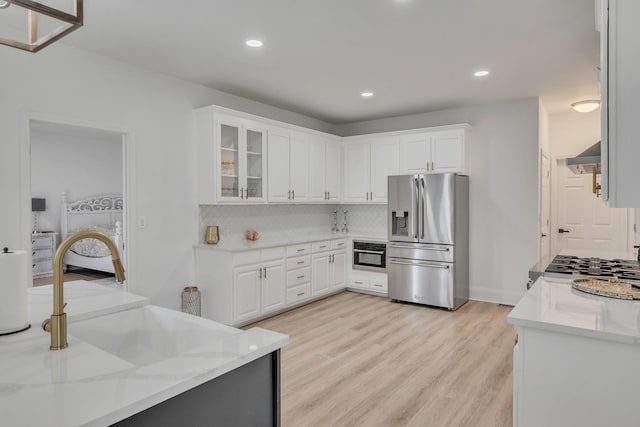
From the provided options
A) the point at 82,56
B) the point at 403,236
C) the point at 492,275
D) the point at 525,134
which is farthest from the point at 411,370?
the point at 82,56

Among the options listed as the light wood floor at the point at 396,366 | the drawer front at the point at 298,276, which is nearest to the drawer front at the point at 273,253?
the drawer front at the point at 298,276

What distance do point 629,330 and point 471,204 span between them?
13.1 ft

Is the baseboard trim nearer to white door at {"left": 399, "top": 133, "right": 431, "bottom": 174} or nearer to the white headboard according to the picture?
white door at {"left": 399, "top": 133, "right": 431, "bottom": 174}

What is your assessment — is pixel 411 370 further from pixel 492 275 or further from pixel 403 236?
pixel 492 275

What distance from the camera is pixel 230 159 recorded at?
14.5ft

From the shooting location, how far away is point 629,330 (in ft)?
5.14

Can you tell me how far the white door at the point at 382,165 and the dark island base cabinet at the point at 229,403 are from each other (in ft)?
15.4

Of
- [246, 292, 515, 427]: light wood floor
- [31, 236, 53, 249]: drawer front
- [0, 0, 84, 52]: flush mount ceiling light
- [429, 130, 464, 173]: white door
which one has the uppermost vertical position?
[429, 130, 464, 173]: white door

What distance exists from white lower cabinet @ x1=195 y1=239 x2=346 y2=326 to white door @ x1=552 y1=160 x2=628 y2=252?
3.79m

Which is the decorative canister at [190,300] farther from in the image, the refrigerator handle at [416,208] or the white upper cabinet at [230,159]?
the refrigerator handle at [416,208]

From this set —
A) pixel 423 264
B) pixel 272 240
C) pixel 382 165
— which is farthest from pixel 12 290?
pixel 382 165

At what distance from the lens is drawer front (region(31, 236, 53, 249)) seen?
6.61 m

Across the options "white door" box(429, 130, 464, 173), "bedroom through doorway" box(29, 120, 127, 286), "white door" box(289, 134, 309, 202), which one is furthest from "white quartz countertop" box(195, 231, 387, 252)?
"bedroom through doorway" box(29, 120, 127, 286)

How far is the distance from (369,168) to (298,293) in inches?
84.8
